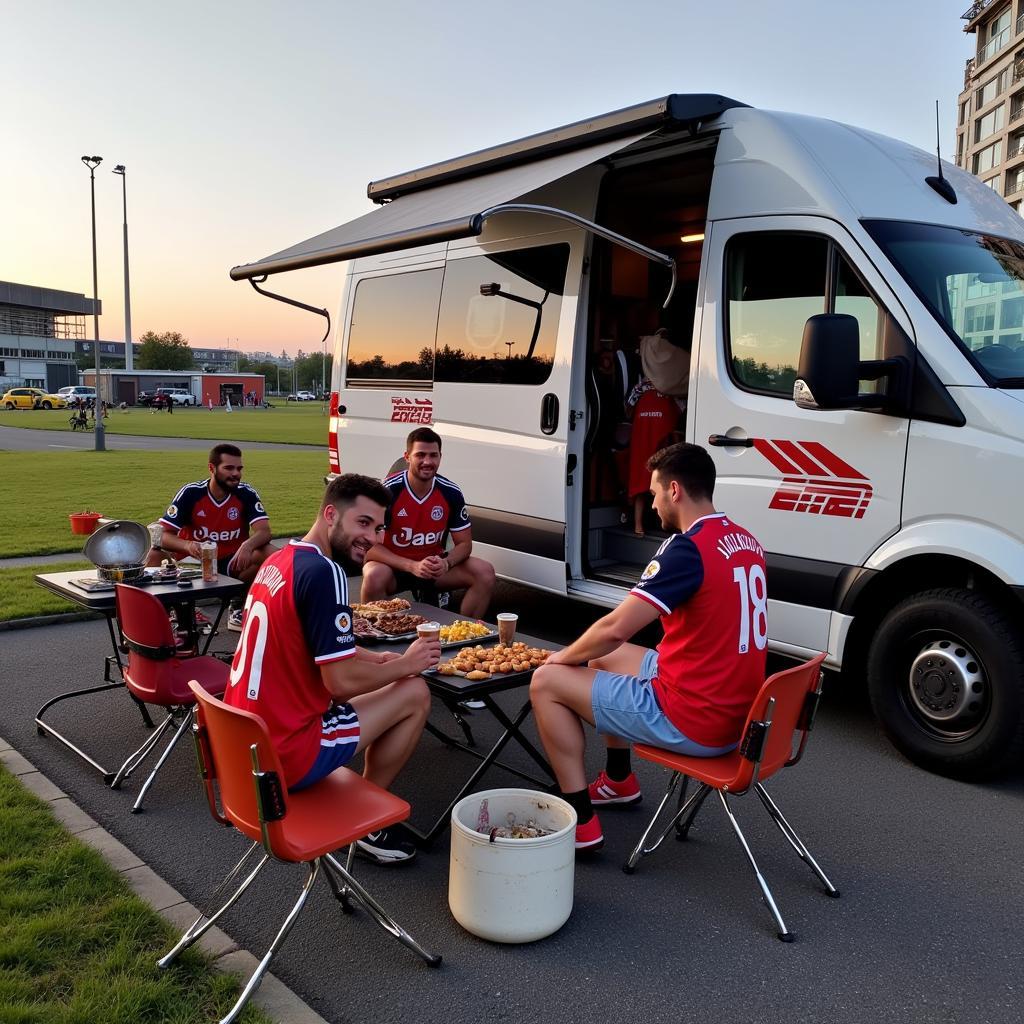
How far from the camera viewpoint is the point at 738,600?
10.0 feet

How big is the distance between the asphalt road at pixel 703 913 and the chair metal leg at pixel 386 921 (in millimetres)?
47

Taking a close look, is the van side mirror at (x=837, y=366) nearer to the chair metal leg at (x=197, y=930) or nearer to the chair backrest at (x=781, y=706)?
the chair backrest at (x=781, y=706)

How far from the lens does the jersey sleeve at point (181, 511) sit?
5.76 metres

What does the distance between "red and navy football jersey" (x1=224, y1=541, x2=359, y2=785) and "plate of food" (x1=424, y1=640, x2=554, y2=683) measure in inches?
29.7

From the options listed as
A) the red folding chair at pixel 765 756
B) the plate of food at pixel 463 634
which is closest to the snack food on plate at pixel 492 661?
the plate of food at pixel 463 634

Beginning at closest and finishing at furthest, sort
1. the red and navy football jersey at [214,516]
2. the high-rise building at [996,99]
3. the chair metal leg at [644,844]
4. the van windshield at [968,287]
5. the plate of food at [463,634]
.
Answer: the chair metal leg at [644,844] → the plate of food at [463,634] → the van windshield at [968,287] → the red and navy football jersey at [214,516] → the high-rise building at [996,99]

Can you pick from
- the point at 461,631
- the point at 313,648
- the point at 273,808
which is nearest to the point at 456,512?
the point at 461,631

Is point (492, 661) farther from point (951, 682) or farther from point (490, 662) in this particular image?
point (951, 682)

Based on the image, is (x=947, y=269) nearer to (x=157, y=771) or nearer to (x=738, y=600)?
(x=738, y=600)

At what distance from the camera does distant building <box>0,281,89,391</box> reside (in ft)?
299

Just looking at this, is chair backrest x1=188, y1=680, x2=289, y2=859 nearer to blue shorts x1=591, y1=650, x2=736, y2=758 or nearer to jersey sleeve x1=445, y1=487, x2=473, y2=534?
blue shorts x1=591, y1=650, x2=736, y2=758

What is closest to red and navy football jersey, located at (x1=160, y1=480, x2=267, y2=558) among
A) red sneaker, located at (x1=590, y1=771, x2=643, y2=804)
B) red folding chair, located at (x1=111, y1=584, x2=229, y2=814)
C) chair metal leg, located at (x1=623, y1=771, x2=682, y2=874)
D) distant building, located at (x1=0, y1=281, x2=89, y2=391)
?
red folding chair, located at (x1=111, y1=584, x2=229, y2=814)

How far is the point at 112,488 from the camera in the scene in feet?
49.4

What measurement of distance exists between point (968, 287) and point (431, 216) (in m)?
2.92
